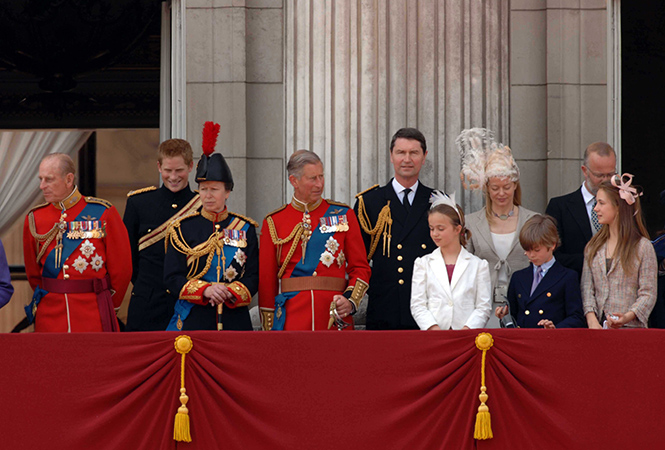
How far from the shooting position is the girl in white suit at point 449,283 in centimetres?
586

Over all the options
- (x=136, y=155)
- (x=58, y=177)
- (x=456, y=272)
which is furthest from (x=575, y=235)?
(x=136, y=155)

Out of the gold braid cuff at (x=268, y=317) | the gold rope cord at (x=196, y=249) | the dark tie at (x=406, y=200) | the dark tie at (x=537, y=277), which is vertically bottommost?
the gold braid cuff at (x=268, y=317)

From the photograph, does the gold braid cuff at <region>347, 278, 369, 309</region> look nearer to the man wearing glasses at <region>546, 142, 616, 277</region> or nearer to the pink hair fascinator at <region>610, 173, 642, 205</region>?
the man wearing glasses at <region>546, 142, 616, 277</region>

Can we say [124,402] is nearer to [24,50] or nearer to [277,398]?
[277,398]

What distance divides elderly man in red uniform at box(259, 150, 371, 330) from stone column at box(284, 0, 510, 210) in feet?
5.64

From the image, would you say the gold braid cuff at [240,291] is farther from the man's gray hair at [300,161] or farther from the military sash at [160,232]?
the military sash at [160,232]

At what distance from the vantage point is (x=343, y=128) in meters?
8.05

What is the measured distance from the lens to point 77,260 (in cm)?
627

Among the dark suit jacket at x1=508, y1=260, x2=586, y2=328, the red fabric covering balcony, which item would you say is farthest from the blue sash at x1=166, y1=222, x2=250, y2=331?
the dark suit jacket at x1=508, y1=260, x2=586, y2=328

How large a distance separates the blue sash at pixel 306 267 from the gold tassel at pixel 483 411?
129 centimetres

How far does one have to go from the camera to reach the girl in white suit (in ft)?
19.2

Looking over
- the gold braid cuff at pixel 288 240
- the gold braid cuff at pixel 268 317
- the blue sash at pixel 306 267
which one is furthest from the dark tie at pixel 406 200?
the gold braid cuff at pixel 268 317

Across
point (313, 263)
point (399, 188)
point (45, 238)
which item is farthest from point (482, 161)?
point (45, 238)

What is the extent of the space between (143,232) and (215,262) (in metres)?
0.91
